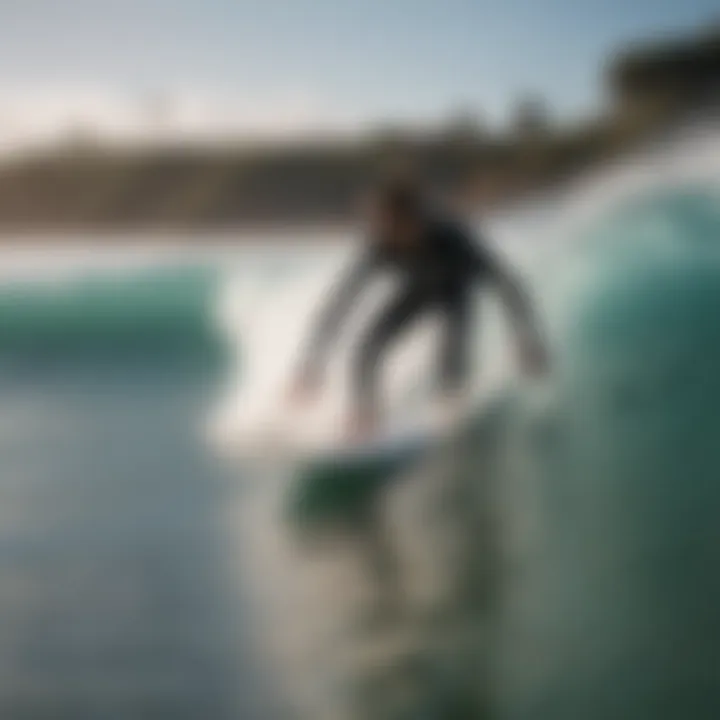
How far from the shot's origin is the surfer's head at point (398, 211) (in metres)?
1.07

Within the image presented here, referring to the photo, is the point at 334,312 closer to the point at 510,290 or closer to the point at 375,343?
the point at 375,343

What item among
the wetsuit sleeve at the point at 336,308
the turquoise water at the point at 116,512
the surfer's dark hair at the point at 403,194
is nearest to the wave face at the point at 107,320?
the turquoise water at the point at 116,512

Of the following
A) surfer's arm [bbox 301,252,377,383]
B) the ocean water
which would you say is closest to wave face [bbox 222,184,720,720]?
the ocean water

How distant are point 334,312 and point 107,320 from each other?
0.78ft

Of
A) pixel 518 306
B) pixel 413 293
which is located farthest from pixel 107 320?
pixel 518 306

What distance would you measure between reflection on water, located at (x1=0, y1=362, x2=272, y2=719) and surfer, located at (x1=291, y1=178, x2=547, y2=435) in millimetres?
148

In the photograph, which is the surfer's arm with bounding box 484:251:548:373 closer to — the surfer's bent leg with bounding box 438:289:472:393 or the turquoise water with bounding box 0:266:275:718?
the surfer's bent leg with bounding box 438:289:472:393

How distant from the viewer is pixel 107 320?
109cm

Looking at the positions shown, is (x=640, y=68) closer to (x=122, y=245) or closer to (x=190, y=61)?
(x=190, y=61)

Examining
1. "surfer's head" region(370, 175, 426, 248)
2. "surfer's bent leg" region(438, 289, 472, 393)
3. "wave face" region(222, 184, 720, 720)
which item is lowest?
"wave face" region(222, 184, 720, 720)

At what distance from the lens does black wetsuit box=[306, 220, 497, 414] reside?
1.06 metres

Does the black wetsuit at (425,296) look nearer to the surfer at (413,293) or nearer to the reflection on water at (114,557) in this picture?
the surfer at (413,293)

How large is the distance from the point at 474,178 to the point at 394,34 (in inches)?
6.8

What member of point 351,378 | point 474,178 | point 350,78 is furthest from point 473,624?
point 350,78
